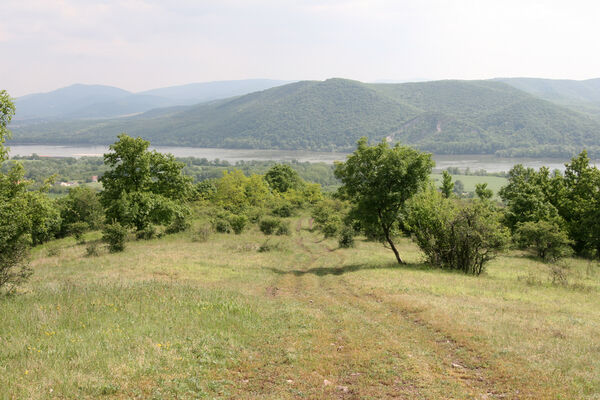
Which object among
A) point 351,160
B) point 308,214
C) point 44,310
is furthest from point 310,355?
point 308,214

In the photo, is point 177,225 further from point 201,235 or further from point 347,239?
point 347,239

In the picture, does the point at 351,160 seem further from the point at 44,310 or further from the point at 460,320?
the point at 44,310

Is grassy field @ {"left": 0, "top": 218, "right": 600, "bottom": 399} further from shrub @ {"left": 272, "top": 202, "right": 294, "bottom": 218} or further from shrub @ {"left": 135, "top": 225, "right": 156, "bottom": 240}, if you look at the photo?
shrub @ {"left": 272, "top": 202, "right": 294, "bottom": 218}

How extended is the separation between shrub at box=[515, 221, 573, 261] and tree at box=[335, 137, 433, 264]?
1943 centimetres

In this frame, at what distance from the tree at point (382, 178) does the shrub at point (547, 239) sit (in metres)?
19.4

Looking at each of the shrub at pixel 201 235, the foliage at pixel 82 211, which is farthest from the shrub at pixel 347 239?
the foliage at pixel 82 211

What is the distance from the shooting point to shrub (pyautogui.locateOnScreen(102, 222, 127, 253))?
3050cm

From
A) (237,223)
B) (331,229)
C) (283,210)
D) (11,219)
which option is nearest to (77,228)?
(237,223)

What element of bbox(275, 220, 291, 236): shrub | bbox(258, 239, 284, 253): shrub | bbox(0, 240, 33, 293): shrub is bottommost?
bbox(275, 220, 291, 236): shrub

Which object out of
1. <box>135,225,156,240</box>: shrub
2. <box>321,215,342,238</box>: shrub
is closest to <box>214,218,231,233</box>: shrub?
<box>135,225,156,240</box>: shrub

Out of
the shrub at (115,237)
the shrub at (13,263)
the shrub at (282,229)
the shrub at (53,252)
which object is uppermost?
the shrub at (13,263)

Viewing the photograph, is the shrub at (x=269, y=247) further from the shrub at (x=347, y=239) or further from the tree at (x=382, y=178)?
the tree at (x=382, y=178)

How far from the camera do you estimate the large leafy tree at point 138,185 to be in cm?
3769

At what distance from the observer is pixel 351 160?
28.3 meters
